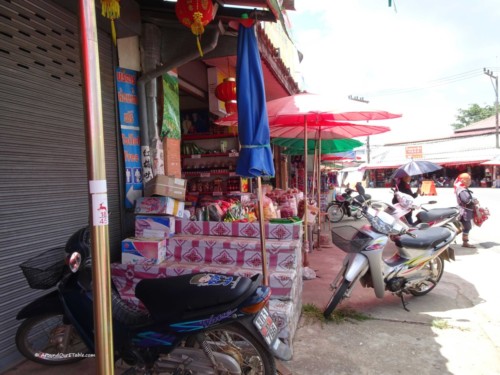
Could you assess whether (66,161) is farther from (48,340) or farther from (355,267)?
(355,267)

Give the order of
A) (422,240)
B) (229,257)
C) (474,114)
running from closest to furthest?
(229,257)
(422,240)
(474,114)

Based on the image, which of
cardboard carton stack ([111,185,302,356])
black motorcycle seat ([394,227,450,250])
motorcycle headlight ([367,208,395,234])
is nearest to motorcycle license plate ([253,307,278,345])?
cardboard carton stack ([111,185,302,356])

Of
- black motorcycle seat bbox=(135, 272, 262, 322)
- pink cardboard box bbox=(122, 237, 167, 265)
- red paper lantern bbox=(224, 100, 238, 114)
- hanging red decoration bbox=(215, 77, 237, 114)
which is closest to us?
black motorcycle seat bbox=(135, 272, 262, 322)

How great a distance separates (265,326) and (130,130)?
3.02 metres

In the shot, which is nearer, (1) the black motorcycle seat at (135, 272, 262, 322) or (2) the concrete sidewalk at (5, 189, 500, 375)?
(1) the black motorcycle seat at (135, 272, 262, 322)

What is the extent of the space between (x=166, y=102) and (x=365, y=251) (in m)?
3.15

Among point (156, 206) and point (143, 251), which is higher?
point (156, 206)

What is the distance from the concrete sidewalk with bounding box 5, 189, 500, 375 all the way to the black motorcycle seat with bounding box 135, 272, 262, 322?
1.07 metres

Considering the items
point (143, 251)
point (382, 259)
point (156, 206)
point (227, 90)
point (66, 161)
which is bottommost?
point (382, 259)

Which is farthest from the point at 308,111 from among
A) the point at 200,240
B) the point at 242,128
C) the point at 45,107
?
the point at 45,107

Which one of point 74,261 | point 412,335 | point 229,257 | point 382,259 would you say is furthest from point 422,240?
A: point 74,261

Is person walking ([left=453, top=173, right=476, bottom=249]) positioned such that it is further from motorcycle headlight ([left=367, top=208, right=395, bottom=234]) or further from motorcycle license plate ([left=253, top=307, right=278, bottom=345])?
motorcycle license plate ([left=253, top=307, right=278, bottom=345])

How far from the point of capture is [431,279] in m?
4.45

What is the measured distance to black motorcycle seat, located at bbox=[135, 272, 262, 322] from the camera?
2.13 m
